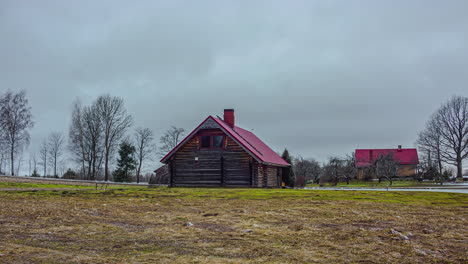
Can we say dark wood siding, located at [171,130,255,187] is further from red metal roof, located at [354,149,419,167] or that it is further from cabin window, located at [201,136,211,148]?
red metal roof, located at [354,149,419,167]

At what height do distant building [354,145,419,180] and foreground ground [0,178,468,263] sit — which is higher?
distant building [354,145,419,180]

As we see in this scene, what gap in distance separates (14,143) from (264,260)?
184ft

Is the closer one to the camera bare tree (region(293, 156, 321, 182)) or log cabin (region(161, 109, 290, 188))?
log cabin (region(161, 109, 290, 188))

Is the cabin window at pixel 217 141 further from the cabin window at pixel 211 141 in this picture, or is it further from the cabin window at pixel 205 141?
the cabin window at pixel 205 141

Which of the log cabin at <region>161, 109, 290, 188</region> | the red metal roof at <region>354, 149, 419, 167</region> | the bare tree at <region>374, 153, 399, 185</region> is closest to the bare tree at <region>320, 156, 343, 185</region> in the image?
the bare tree at <region>374, 153, 399, 185</region>

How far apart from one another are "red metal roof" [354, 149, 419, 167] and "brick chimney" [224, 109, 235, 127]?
47.3 meters

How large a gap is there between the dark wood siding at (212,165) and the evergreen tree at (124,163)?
81.4 feet

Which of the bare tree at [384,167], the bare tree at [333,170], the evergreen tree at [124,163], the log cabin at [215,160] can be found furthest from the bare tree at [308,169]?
the log cabin at [215,160]

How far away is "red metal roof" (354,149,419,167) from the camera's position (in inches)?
3073

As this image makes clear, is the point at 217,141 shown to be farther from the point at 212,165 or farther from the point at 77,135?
the point at 77,135

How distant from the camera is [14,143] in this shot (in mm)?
52406

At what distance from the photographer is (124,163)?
56094 millimetres

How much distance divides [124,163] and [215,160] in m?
27.8

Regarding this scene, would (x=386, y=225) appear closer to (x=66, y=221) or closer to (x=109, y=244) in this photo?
(x=109, y=244)
